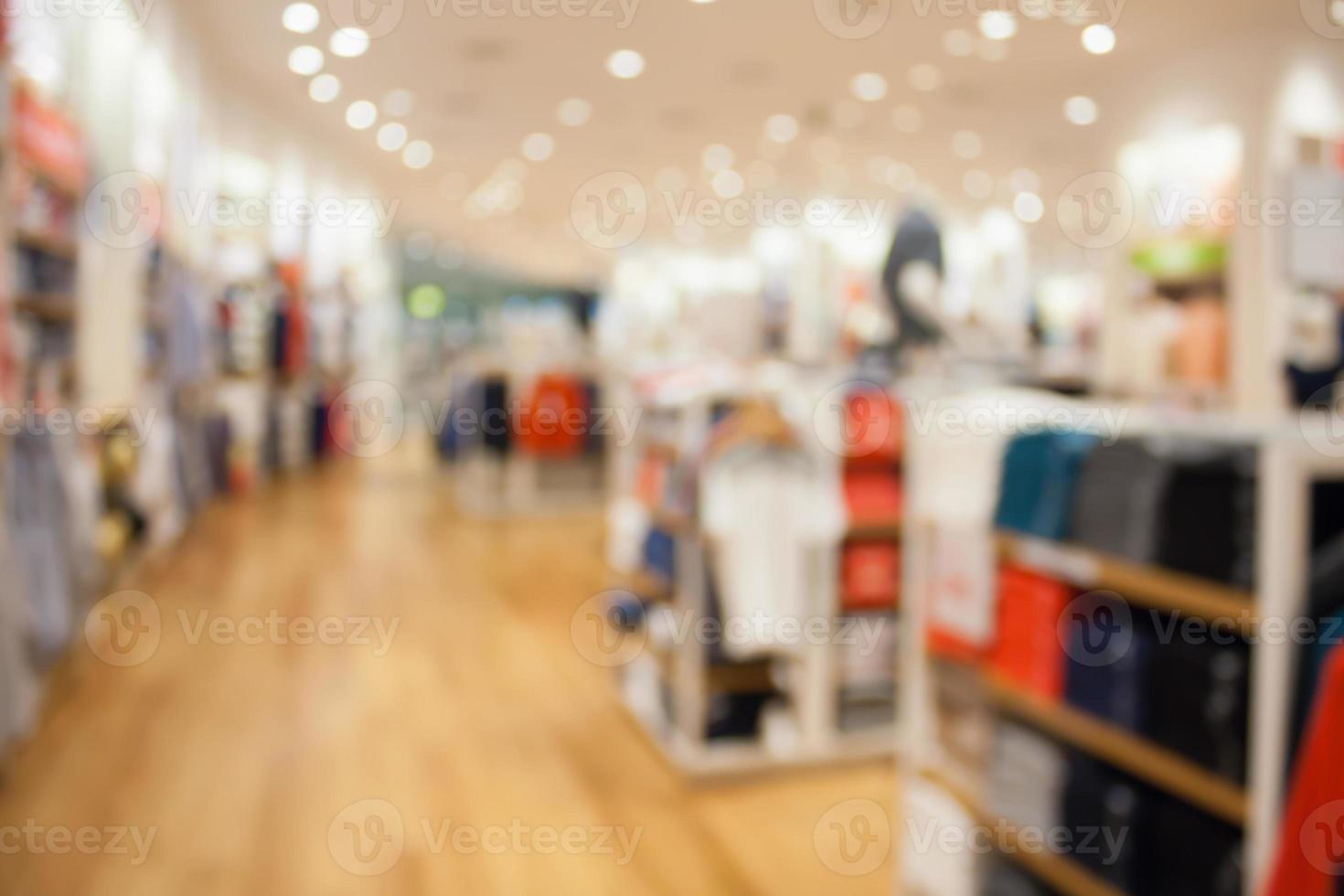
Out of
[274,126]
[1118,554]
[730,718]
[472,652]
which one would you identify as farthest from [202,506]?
[1118,554]

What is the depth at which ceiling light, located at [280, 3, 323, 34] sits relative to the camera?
236 cm

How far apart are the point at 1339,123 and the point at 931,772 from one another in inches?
125

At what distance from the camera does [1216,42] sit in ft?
16.3

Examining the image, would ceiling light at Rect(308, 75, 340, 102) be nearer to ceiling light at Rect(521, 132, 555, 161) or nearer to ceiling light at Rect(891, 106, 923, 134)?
ceiling light at Rect(521, 132, 555, 161)

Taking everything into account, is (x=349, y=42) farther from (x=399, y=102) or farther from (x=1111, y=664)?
(x=1111, y=664)

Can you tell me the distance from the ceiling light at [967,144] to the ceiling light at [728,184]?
6.80ft

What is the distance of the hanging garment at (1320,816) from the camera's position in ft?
4.04

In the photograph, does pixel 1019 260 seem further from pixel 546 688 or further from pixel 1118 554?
pixel 1118 554

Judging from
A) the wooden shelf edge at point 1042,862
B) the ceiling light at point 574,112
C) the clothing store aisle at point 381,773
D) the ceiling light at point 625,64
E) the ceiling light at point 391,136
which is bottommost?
the clothing store aisle at point 381,773

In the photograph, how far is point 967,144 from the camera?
833cm

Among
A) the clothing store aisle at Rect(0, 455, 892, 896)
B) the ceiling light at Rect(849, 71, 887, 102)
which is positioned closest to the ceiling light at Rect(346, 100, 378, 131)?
the clothing store aisle at Rect(0, 455, 892, 896)

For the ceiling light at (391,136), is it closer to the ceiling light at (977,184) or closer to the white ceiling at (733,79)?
the white ceiling at (733,79)

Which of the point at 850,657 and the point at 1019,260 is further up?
the point at 1019,260


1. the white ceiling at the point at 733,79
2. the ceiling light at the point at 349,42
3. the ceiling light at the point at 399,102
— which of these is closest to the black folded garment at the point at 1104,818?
the white ceiling at the point at 733,79
